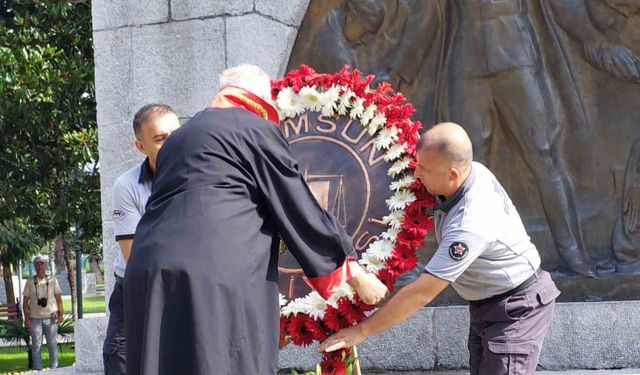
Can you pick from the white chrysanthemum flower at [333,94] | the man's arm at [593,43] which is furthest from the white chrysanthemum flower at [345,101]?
the man's arm at [593,43]

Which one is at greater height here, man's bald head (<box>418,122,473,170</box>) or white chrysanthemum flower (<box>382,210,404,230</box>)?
man's bald head (<box>418,122,473,170</box>)

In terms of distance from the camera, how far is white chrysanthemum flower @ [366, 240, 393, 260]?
14.4ft

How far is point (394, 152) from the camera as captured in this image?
14.8 feet

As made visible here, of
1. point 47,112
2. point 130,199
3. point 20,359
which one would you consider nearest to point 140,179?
point 130,199

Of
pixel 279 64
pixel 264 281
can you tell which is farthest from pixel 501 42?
pixel 264 281

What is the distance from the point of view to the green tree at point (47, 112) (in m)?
12.4

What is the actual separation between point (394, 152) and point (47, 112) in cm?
896

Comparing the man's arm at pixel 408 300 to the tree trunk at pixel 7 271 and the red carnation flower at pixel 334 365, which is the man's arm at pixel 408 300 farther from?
the tree trunk at pixel 7 271

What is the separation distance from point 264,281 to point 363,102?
119cm

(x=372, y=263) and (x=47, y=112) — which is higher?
(x=372, y=263)

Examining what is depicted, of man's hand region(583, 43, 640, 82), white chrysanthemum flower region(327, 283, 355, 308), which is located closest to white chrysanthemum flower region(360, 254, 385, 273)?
white chrysanthemum flower region(327, 283, 355, 308)

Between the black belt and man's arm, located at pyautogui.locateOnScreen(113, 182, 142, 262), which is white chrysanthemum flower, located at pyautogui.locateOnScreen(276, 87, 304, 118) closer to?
man's arm, located at pyautogui.locateOnScreen(113, 182, 142, 262)

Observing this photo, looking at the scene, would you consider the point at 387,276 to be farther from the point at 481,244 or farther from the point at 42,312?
the point at 42,312

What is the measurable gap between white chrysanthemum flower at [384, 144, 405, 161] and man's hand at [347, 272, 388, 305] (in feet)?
1.91
